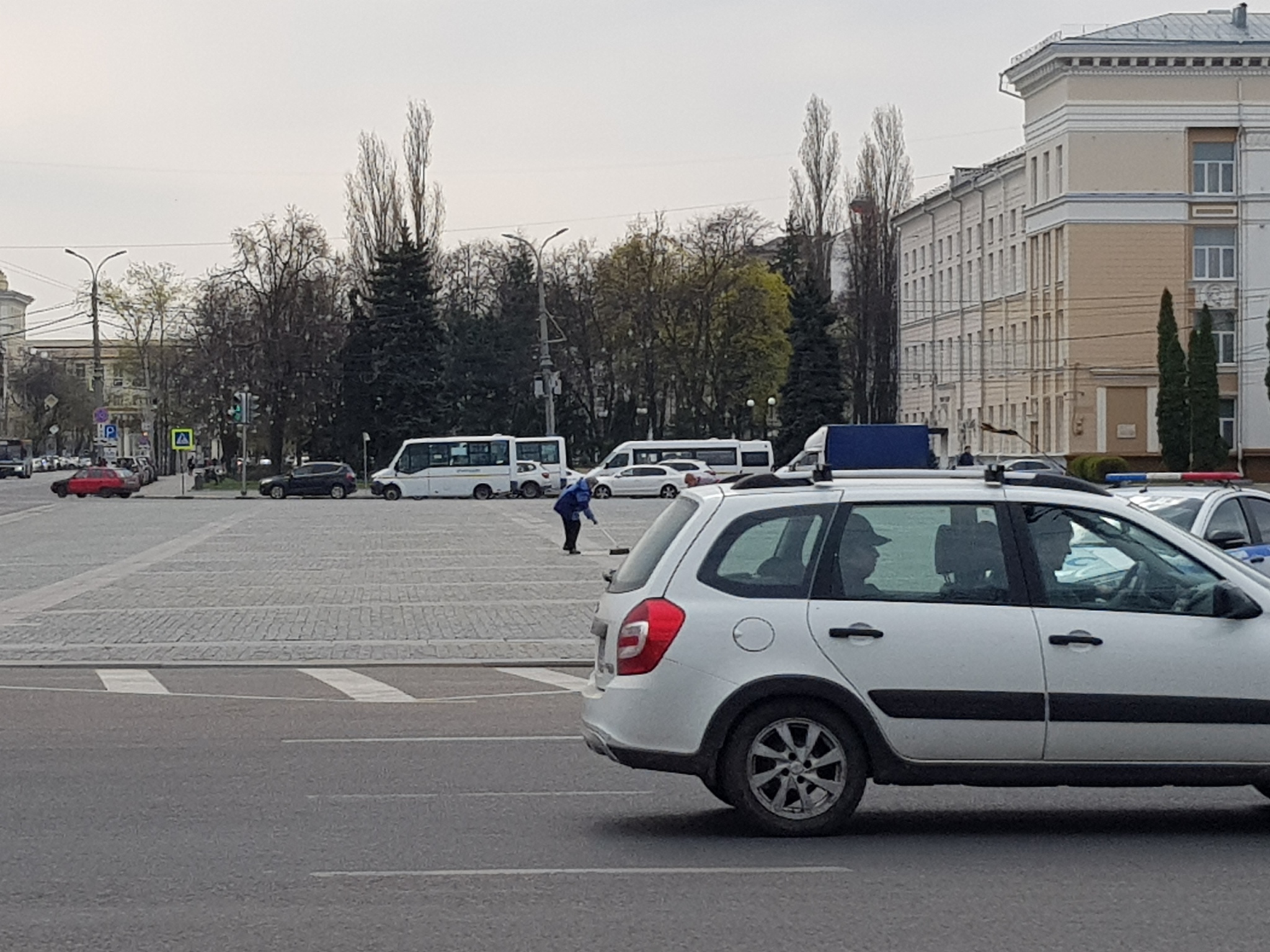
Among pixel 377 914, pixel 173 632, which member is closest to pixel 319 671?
pixel 173 632

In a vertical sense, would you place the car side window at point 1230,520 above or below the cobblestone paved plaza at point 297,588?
above

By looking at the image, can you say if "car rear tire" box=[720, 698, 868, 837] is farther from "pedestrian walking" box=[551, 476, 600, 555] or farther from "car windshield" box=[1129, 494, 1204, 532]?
"pedestrian walking" box=[551, 476, 600, 555]

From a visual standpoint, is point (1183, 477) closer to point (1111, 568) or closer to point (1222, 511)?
point (1222, 511)

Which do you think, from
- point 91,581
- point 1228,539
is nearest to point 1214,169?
point 91,581

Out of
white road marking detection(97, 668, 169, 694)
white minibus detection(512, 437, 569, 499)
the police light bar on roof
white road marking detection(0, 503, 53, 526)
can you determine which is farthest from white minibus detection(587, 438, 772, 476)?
white road marking detection(97, 668, 169, 694)

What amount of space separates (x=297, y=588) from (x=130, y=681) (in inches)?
427

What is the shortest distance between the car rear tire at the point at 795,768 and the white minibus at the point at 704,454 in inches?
2726

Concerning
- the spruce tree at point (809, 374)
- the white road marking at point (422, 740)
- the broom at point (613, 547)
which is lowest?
the broom at point (613, 547)

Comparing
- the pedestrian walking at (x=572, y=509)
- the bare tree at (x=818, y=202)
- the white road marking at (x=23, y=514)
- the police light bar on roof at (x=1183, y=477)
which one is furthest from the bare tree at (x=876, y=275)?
the police light bar on roof at (x=1183, y=477)

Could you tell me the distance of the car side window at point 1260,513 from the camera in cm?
1769

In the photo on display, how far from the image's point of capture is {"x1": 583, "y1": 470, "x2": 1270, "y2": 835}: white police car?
8281 mm

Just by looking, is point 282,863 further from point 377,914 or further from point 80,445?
point 80,445

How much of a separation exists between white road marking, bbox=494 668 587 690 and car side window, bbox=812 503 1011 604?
726 centimetres

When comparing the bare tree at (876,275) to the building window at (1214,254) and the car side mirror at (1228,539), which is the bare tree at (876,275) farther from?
the car side mirror at (1228,539)
